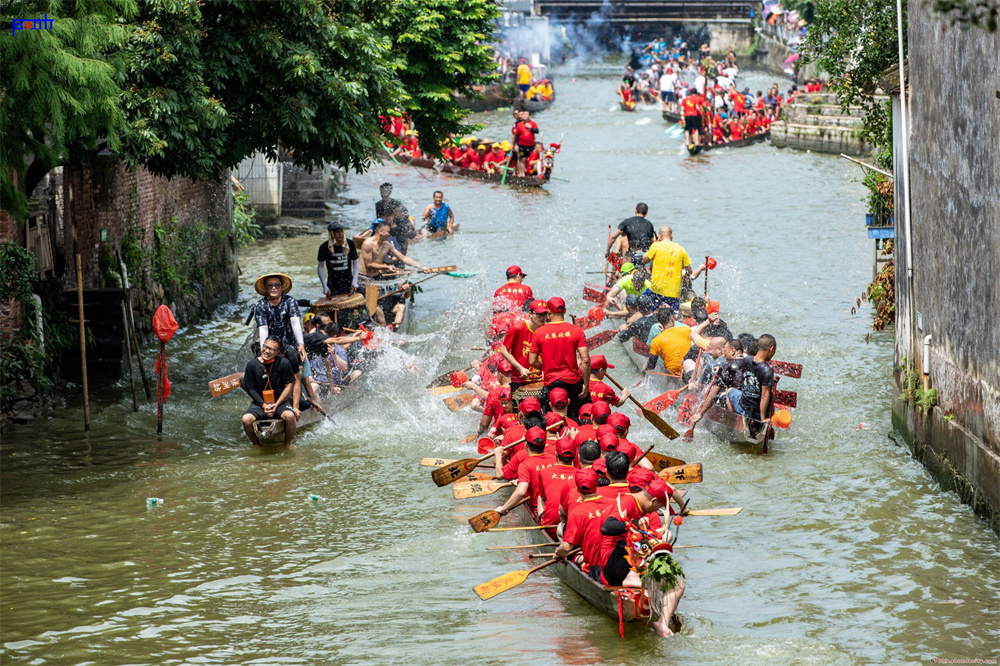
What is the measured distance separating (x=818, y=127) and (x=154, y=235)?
26529mm

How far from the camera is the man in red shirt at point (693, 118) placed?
39.7m

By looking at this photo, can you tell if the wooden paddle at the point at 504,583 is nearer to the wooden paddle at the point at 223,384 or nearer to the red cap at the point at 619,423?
the red cap at the point at 619,423

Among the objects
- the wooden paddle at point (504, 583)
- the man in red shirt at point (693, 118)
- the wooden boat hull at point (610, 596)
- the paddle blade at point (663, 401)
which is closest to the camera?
the wooden boat hull at point (610, 596)

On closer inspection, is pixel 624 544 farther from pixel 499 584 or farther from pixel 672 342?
pixel 672 342

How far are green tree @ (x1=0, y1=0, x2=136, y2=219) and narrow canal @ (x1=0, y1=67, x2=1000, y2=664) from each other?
135 inches

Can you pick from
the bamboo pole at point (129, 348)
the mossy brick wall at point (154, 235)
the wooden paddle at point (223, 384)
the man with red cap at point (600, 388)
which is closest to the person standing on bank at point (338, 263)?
the mossy brick wall at point (154, 235)

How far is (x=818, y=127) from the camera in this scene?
39.7 metres

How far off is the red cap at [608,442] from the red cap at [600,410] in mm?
1206

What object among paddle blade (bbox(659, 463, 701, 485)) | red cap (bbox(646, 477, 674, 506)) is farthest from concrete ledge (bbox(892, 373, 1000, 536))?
red cap (bbox(646, 477, 674, 506))

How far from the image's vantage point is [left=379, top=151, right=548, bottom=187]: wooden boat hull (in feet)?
113

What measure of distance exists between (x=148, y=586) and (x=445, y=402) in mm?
5428

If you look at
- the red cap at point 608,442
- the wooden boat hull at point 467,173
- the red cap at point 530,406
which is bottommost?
the red cap at point 608,442

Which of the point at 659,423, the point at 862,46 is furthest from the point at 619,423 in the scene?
the point at 862,46

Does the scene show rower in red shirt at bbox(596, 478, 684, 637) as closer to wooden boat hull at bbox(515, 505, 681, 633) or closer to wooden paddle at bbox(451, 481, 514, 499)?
wooden boat hull at bbox(515, 505, 681, 633)
